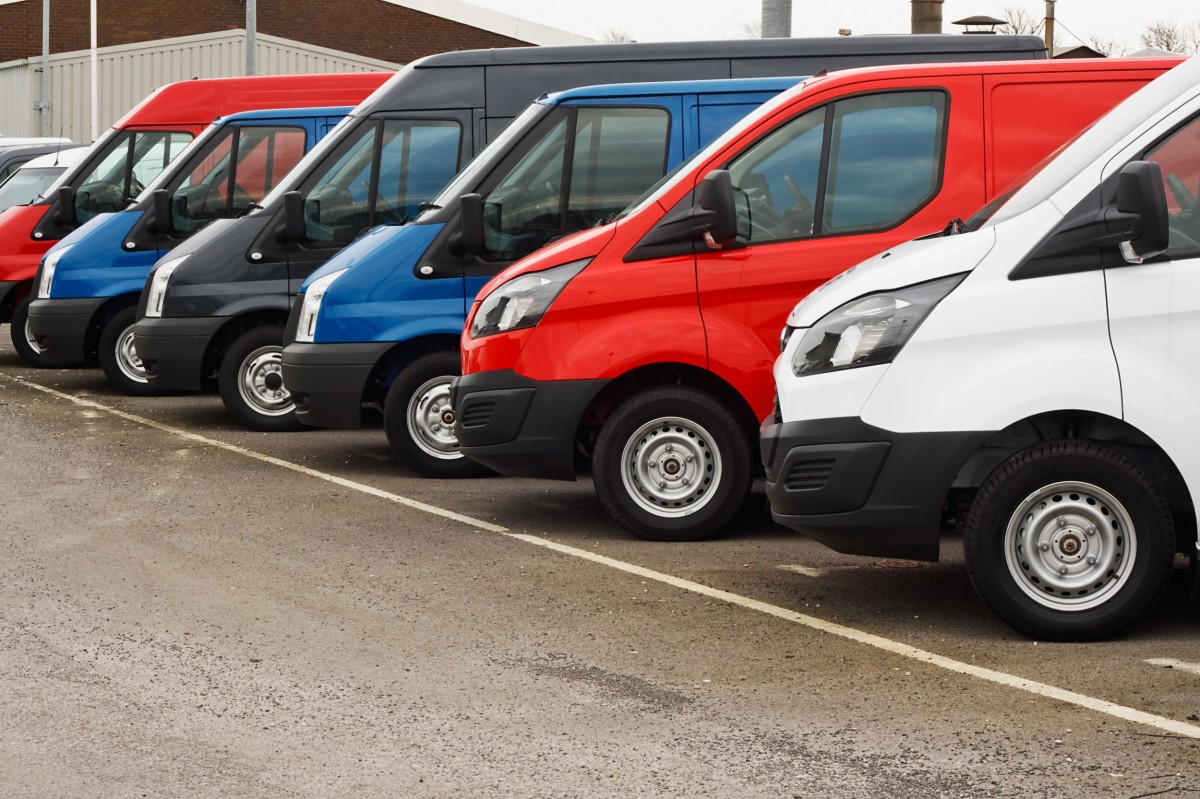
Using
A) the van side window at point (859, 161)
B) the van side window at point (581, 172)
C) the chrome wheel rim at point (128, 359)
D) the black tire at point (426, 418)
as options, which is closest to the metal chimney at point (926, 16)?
the chrome wheel rim at point (128, 359)

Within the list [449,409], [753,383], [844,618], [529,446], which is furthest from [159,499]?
[844,618]

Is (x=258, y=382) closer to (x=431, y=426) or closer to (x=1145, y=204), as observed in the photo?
(x=431, y=426)

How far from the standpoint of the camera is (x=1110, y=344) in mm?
6117

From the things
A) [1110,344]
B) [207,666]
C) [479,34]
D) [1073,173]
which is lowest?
[207,666]

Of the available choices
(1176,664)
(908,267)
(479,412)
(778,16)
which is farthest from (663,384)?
(778,16)

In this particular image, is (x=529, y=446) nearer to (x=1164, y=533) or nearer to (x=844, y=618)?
(x=844, y=618)

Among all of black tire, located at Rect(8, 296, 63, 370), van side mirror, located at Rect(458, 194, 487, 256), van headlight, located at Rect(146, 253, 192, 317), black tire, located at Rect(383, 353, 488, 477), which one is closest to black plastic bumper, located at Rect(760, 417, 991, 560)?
van side mirror, located at Rect(458, 194, 487, 256)

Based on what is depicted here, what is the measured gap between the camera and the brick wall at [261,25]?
47.6 meters

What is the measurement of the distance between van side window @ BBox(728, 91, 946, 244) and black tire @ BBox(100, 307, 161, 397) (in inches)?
307

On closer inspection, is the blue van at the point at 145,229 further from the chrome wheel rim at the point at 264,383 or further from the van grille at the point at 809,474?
the van grille at the point at 809,474

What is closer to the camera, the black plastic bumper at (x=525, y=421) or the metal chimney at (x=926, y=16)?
the black plastic bumper at (x=525, y=421)

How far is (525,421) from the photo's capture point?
8367mm

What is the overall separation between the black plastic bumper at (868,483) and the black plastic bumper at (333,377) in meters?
4.28

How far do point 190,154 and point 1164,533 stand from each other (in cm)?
983
